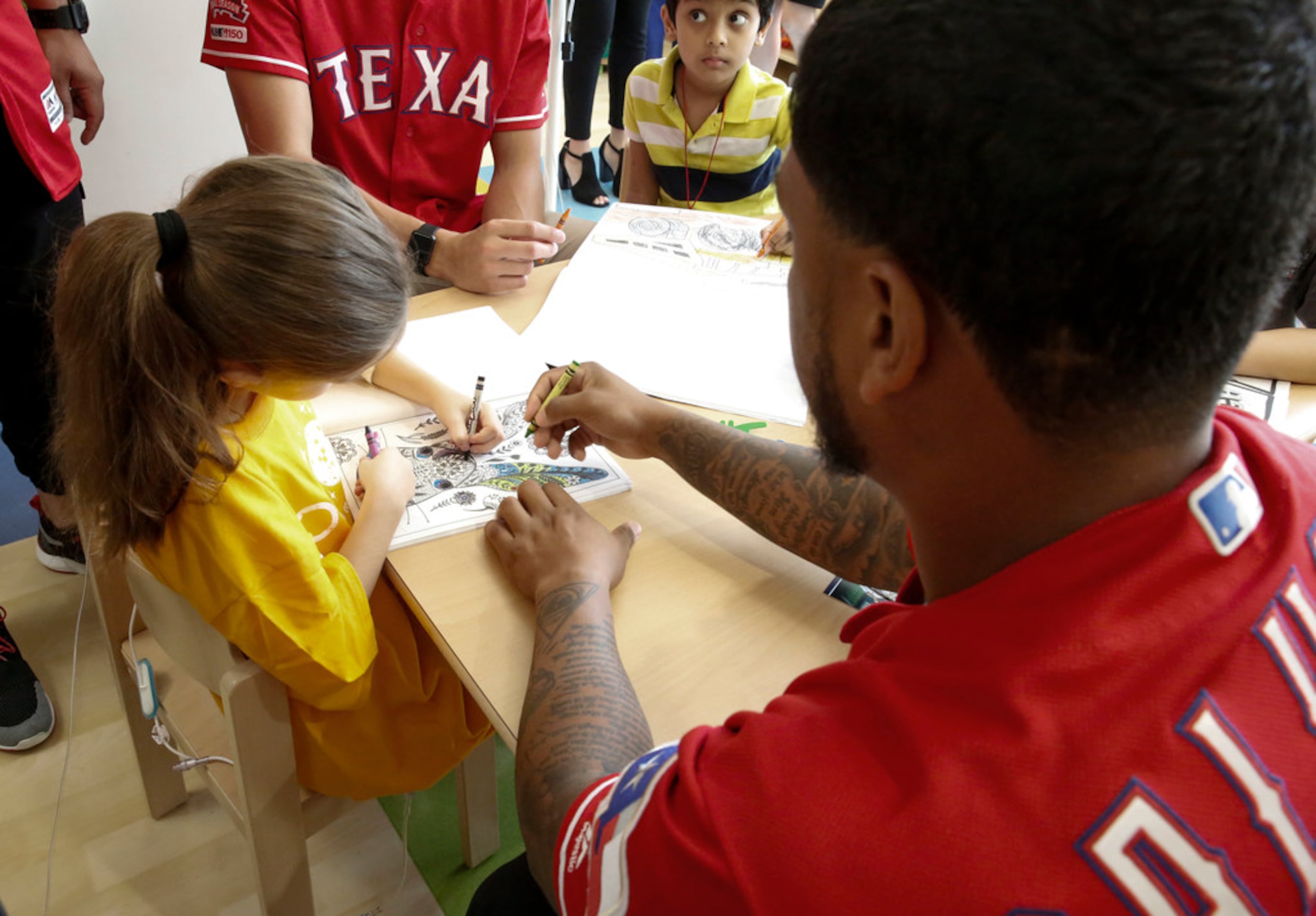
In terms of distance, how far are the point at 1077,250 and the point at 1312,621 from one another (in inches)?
9.0

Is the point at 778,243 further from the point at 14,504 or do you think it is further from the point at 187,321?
the point at 14,504

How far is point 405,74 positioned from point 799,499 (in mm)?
1152

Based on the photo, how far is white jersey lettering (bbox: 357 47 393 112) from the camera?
158 centimetres

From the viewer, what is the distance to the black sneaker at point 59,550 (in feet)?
5.94

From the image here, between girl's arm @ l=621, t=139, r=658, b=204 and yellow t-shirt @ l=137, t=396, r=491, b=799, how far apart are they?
115 centimetres

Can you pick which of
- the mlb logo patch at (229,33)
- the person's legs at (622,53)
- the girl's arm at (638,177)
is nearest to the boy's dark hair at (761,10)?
the girl's arm at (638,177)

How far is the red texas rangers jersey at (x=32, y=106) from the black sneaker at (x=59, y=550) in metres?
0.70

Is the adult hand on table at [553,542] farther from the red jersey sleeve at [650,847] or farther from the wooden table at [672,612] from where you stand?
the red jersey sleeve at [650,847]

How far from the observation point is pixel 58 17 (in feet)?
5.44

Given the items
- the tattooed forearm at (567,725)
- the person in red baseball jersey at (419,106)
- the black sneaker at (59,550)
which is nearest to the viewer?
the tattooed forearm at (567,725)

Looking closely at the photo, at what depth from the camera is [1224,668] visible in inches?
17.0

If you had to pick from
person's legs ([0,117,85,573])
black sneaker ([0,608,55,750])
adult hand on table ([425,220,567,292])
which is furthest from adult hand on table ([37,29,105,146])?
black sneaker ([0,608,55,750])

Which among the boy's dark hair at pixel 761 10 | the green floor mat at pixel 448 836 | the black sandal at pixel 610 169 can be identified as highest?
the boy's dark hair at pixel 761 10

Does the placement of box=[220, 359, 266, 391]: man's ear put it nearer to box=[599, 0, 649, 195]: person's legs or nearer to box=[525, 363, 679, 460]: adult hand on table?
box=[525, 363, 679, 460]: adult hand on table
